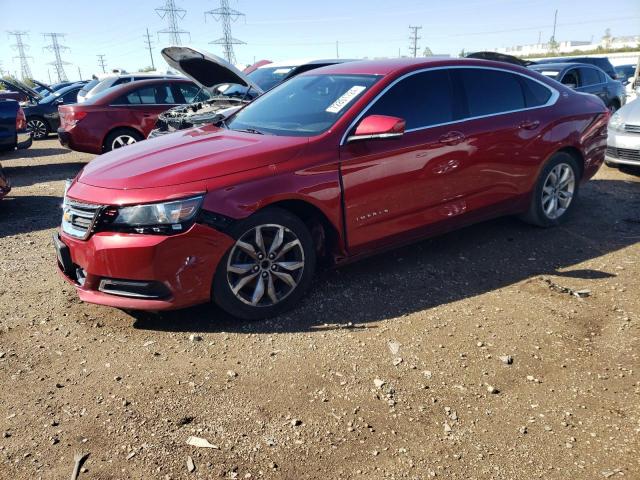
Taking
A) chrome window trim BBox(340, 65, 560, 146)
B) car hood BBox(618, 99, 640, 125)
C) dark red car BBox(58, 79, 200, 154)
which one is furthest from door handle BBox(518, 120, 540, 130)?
dark red car BBox(58, 79, 200, 154)

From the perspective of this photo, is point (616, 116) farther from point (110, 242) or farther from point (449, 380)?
point (110, 242)

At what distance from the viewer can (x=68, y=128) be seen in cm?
909

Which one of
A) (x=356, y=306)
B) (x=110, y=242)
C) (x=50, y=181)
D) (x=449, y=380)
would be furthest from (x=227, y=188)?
(x=50, y=181)

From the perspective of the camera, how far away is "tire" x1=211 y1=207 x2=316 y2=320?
3314 millimetres

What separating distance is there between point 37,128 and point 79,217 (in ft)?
45.6

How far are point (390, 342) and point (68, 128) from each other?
7.98 metres

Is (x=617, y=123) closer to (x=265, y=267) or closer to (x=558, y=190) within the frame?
(x=558, y=190)

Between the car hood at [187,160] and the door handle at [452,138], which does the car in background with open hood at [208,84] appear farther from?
the door handle at [452,138]

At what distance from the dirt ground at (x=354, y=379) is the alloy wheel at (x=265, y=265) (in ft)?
0.70

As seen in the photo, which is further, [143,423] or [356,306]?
[356,306]

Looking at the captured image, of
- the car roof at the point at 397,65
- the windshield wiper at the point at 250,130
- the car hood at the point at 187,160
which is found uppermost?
the car roof at the point at 397,65

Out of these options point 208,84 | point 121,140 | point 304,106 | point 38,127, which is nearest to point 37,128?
point 38,127

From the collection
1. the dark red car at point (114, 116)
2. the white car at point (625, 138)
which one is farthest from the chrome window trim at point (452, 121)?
the dark red car at point (114, 116)

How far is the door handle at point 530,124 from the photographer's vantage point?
472 cm
